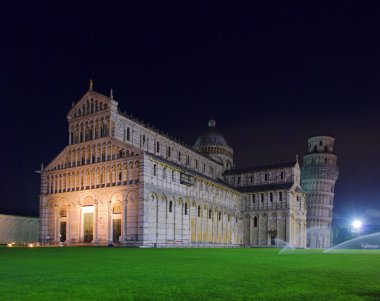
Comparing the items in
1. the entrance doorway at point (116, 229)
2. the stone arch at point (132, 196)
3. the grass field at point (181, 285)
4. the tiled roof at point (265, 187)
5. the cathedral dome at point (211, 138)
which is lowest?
the entrance doorway at point (116, 229)

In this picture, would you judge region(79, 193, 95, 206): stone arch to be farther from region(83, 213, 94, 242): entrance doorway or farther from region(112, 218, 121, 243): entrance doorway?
region(112, 218, 121, 243): entrance doorway

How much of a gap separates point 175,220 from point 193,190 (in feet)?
24.0

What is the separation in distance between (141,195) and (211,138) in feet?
150

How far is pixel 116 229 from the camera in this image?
5897 cm

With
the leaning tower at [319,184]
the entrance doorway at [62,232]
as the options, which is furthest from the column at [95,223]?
the leaning tower at [319,184]

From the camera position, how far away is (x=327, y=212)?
11650cm

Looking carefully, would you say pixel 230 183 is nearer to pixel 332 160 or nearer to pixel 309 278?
pixel 332 160

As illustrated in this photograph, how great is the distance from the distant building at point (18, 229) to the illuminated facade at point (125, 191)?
45.9ft

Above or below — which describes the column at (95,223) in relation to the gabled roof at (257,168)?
below

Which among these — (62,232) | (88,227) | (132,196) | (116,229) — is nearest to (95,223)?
(88,227)

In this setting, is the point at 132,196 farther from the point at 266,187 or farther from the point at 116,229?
the point at 266,187

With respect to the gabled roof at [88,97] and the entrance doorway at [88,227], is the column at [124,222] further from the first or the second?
the gabled roof at [88,97]

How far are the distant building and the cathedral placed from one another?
1395 centimetres

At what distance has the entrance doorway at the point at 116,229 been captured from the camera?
5859 cm
